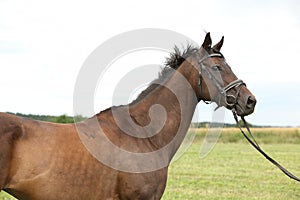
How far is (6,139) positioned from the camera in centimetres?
455

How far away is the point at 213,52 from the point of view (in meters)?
5.57

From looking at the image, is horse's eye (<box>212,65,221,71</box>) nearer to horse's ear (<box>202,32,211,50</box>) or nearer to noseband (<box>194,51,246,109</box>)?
noseband (<box>194,51,246,109</box>)

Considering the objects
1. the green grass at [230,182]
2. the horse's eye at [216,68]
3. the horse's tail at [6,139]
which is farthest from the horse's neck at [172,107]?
the green grass at [230,182]

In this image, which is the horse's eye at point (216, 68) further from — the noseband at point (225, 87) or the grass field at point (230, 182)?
the grass field at point (230, 182)

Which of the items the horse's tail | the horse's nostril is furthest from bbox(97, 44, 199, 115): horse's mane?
the horse's tail

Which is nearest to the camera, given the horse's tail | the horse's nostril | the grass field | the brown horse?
the horse's tail

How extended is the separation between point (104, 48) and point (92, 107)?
0.91 m

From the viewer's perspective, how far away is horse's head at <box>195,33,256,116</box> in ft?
17.7

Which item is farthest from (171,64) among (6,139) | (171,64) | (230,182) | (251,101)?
(230,182)

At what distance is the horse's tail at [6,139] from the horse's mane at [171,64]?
5.42 ft

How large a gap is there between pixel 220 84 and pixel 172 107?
2.25 feet

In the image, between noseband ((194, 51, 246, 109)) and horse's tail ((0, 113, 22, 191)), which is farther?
noseband ((194, 51, 246, 109))

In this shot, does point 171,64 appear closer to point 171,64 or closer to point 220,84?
point 171,64

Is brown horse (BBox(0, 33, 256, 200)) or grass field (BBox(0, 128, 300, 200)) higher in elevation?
brown horse (BBox(0, 33, 256, 200))
